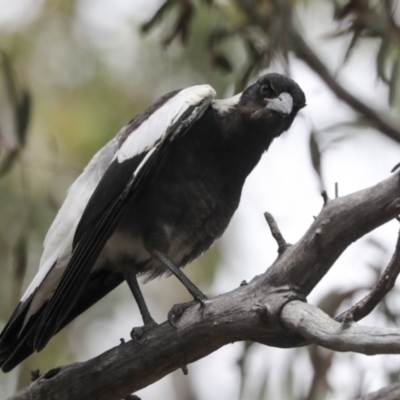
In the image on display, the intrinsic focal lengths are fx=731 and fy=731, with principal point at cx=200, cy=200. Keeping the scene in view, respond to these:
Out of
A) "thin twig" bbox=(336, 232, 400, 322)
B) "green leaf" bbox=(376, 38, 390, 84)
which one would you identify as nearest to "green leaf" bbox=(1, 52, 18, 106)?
"green leaf" bbox=(376, 38, 390, 84)

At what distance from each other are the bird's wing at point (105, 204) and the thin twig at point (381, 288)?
2.70ft

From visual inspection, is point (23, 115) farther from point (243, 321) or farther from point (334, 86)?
point (243, 321)

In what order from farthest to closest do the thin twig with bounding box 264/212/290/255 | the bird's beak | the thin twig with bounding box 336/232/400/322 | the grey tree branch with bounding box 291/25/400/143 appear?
1. the grey tree branch with bounding box 291/25/400/143
2. the bird's beak
3. the thin twig with bounding box 264/212/290/255
4. the thin twig with bounding box 336/232/400/322

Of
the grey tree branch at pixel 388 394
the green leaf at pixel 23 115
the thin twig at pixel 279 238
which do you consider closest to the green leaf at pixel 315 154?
the thin twig at pixel 279 238

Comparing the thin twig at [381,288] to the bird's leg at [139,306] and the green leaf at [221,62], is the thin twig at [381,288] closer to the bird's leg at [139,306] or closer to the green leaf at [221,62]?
the bird's leg at [139,306]

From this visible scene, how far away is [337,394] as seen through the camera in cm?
252

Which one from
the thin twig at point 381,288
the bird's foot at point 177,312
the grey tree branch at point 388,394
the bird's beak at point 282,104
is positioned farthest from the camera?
the bird's beak at point 282,104

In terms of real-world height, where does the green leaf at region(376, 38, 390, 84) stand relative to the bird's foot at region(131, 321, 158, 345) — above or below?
above

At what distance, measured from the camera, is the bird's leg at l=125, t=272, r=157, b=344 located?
1956 mm

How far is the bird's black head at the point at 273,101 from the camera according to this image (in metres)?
2.41

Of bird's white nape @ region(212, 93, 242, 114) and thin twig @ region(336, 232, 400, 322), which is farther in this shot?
bird's white nape @ region(212, 93, 242, 114)

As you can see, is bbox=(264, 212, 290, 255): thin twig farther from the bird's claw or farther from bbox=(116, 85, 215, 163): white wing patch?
bbox=(116, 85, 215, 163): white wing patch

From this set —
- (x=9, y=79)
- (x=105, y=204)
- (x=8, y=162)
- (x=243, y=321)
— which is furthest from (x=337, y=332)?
(x=9, y=79)

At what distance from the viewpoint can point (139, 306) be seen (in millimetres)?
2324
